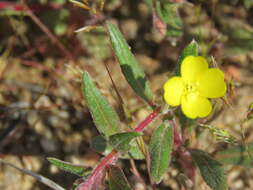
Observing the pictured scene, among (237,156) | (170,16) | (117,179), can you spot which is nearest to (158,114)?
(117,179)

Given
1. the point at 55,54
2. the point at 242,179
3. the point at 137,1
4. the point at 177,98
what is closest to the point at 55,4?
the point at 55,54

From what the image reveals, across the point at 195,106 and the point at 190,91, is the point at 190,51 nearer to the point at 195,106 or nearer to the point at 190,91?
the point at 190,91

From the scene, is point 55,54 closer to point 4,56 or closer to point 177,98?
point 4,56

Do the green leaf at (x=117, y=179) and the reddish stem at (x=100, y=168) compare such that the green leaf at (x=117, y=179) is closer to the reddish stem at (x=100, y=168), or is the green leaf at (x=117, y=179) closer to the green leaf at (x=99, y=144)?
the reddish stem at (x=100, y=168)

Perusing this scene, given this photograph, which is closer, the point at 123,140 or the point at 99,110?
the point at 123,140

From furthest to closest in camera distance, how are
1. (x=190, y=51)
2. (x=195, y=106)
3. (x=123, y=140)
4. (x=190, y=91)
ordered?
(x=190, y=51), (x=190, y=91), (x=195, y=106), (x=123, y=140)

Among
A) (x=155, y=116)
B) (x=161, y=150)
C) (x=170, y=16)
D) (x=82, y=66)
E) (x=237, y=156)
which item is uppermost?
(x=170, y=16)

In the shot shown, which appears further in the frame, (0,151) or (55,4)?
(55,4)
